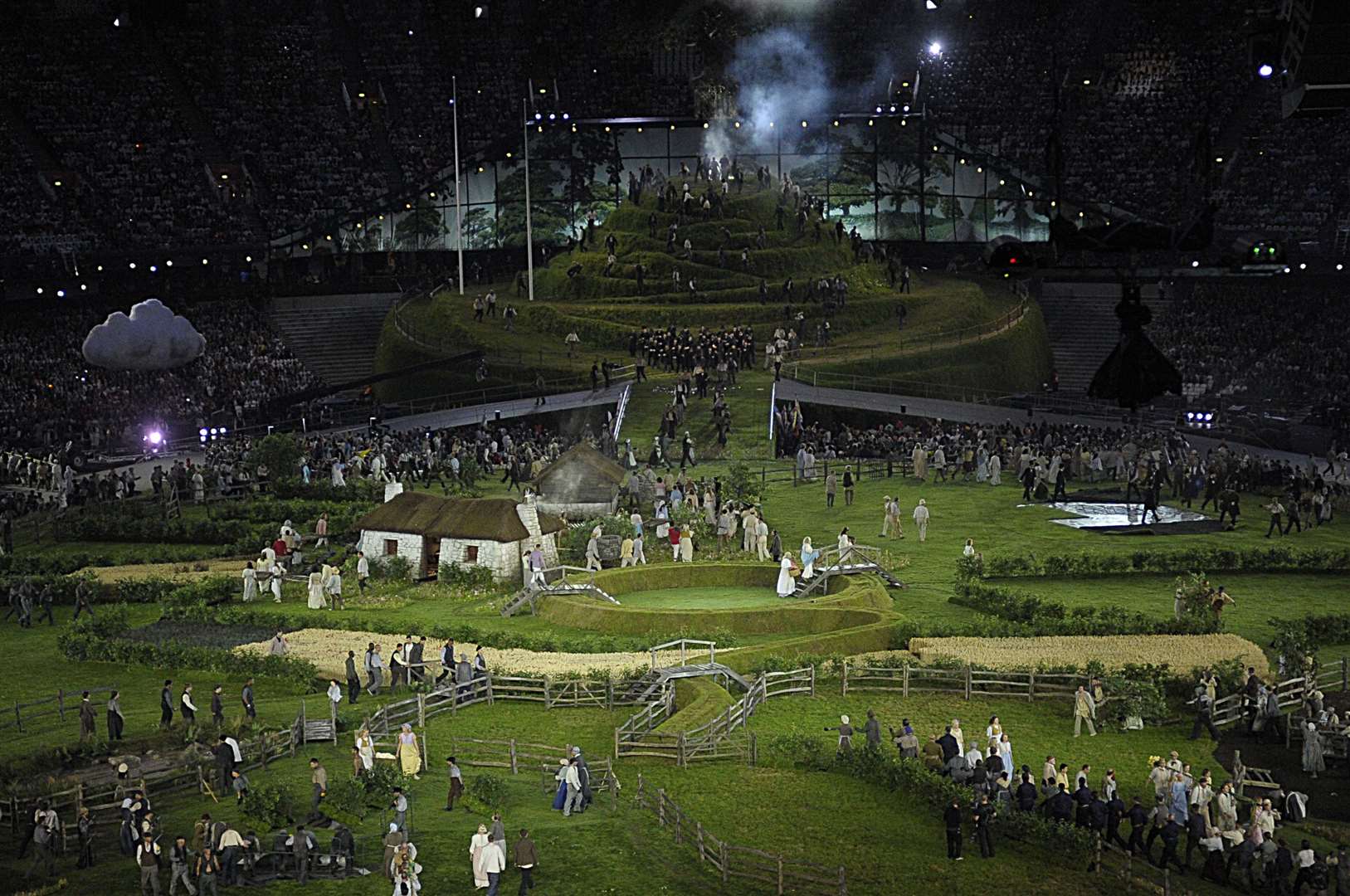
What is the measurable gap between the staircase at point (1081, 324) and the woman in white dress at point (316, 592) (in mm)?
40843

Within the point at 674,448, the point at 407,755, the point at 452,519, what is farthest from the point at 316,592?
the point at 674,448

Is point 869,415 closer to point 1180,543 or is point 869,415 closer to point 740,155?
point 1180,543

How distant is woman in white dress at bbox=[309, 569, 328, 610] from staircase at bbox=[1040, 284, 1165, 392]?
4084 cm

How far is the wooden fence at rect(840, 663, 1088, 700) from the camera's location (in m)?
36.6

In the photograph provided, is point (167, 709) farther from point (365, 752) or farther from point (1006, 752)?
point (1006, 752)

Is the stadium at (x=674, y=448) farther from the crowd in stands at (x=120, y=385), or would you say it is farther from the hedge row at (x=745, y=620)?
the crowd in stands at (x=120, y=385)

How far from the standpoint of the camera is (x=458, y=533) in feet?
157

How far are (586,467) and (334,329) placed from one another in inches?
1410

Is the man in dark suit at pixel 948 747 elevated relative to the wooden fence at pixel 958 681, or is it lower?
lower

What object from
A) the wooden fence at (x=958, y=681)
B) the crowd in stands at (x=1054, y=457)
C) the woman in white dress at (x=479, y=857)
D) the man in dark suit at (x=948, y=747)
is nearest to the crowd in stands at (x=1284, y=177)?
the crowd in stands at (x=1054, y=457)

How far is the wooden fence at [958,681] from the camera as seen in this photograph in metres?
36.6

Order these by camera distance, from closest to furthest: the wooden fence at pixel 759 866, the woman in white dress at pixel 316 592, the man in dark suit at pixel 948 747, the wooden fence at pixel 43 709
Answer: the wooden fence at pixel 759 866
the man in dark suit at pixel 948 747
the wooden fence at pixel 43 709
the woman in white dress at pixel 316 592

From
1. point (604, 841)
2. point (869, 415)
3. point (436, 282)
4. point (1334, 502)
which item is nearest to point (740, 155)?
point (436, 282)

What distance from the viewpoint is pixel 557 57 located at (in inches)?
3824
